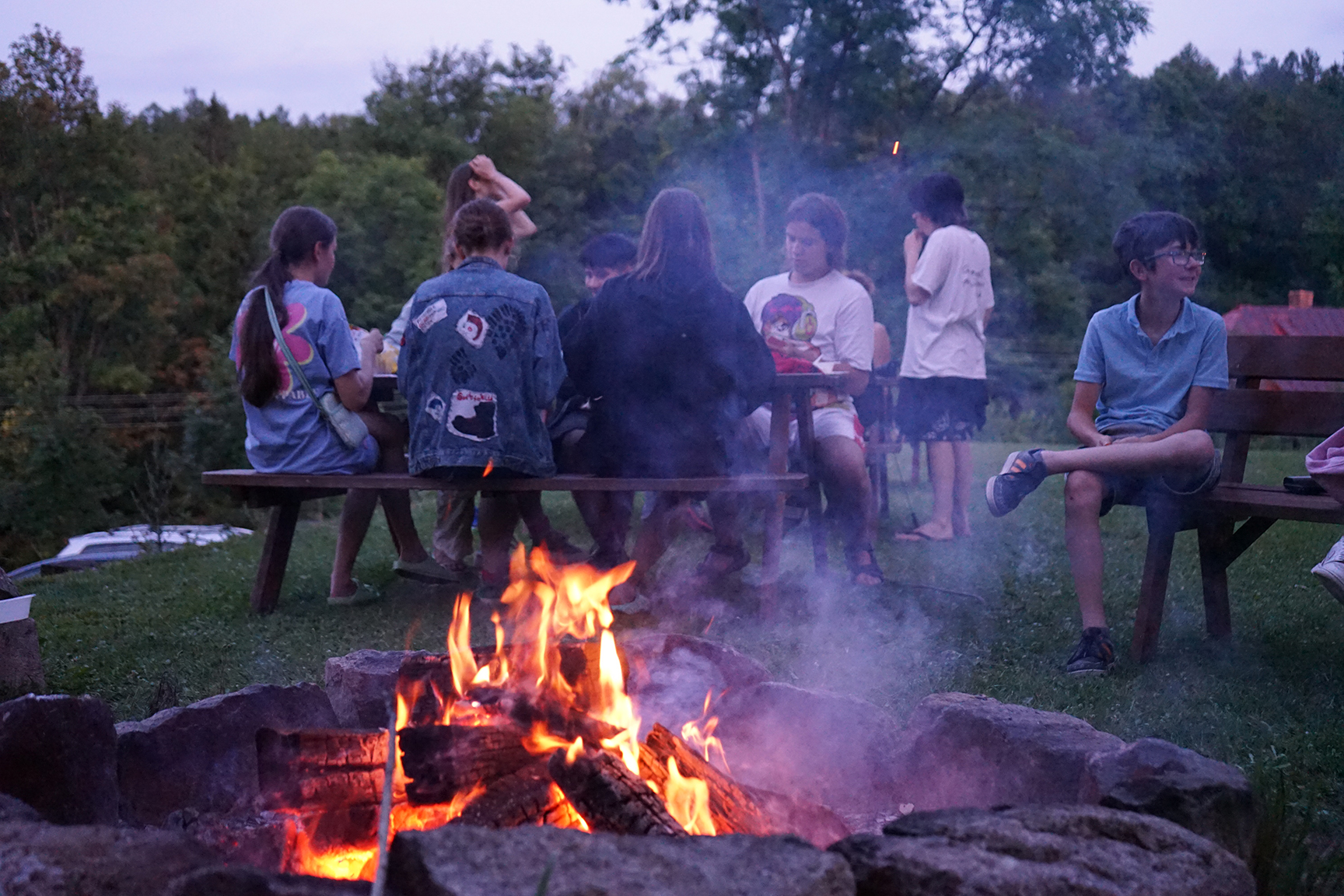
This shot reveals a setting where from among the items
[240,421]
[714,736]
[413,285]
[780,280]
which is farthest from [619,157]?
[714,736]

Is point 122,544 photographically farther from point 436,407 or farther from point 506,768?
point 506,768

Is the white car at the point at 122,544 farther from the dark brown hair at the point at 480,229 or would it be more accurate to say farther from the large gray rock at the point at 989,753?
the large gray rock at the point at 989,753

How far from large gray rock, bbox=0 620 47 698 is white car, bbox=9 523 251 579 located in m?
4.53

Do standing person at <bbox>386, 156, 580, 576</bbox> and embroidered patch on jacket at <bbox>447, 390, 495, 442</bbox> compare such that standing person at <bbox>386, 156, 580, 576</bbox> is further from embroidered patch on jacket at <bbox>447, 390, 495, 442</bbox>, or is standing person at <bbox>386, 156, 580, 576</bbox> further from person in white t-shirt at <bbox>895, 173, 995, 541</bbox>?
person in white t-shirt at <bbox>895, 173, 995, 541</bbox>

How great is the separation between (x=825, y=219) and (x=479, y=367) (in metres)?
1.97

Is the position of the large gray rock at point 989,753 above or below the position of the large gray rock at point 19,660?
above

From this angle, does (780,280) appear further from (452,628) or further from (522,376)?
(452,628)

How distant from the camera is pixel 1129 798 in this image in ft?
6.41

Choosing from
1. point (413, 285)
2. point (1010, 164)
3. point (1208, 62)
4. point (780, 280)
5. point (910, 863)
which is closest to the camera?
point (910, 863)

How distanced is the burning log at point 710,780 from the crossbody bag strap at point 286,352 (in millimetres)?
2861

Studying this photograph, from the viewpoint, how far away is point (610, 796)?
1983 millimetres

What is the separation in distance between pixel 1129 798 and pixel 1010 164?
2213cm

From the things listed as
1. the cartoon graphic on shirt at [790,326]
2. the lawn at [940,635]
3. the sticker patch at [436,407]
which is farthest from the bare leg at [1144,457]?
the sticker patch at [436,407]

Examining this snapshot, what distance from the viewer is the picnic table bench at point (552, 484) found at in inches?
169
